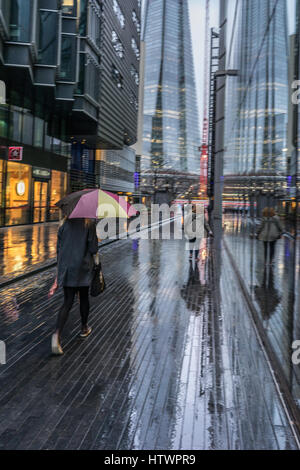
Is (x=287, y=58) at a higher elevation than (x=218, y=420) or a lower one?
higher

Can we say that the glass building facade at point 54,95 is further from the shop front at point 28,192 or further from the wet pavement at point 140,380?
the wet pavement at point 140,380

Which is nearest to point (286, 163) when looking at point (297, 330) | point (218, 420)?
point (297, 330)

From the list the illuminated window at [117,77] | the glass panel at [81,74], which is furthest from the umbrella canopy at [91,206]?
the illuminated window at [117,77]

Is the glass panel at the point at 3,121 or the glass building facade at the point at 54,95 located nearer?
the glass building facade at the point at 54,95

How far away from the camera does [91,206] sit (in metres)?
4.63

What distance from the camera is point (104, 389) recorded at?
12.9 feet

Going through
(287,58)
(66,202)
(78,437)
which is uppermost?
(287,58)

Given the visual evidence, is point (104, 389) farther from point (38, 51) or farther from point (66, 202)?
point (38, 51)

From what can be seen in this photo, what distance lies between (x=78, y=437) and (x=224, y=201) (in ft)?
57.0

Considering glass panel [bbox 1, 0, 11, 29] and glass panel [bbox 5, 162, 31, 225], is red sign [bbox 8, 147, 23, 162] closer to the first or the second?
glass panel [bbox 5, 162, 31, 225]

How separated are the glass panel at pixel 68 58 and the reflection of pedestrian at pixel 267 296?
17.0 meters

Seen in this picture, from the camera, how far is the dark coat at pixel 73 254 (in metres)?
4.95

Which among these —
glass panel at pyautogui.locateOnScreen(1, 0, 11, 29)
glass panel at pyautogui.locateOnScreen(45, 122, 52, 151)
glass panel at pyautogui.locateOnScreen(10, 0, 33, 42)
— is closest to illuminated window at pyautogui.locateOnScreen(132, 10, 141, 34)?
Result: glass panel at pyautogui.locateOnScreen(45, 122, 52, 151)

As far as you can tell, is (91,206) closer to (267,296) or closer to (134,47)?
(267,296)
